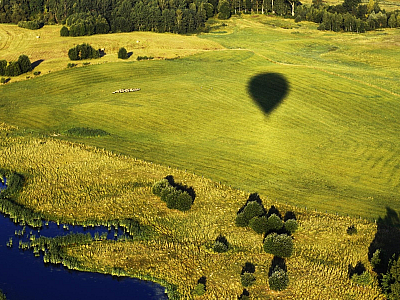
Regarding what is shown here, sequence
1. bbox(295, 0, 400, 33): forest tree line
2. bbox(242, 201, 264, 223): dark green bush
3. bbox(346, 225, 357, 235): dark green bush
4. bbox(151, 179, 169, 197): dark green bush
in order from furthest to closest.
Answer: bbox(295, 0, 400, 33): forest tree line < bbox(151, 179, 169, 197): dark green bush < bbox(242, 201, 264, 223): dark green bush < bbox(346, 225, 357, 235): dark green bush

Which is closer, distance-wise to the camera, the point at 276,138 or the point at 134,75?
the point at 276,138

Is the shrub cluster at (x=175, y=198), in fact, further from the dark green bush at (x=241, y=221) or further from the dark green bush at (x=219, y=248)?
the dark green bush at (x=219, y=248)

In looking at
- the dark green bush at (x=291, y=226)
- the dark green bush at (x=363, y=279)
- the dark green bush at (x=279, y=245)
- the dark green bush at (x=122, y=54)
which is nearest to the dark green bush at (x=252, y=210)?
the dark green bush at (x=291, y=226)

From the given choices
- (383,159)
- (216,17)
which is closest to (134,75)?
(383,159)

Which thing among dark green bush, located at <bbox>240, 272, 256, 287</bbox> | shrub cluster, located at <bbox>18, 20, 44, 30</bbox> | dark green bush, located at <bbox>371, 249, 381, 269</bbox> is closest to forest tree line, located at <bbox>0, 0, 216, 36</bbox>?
shrub cluster, located at <bbox>18, 20, 44, 30</bbox>

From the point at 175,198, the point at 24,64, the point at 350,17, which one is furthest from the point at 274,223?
the point at 350,17

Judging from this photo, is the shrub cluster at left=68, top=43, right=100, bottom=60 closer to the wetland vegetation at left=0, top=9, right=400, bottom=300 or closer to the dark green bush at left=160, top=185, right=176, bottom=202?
the wetland vegetation at left=0, top=9, right=400, bottom=300

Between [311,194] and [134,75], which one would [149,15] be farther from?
[311,194]
